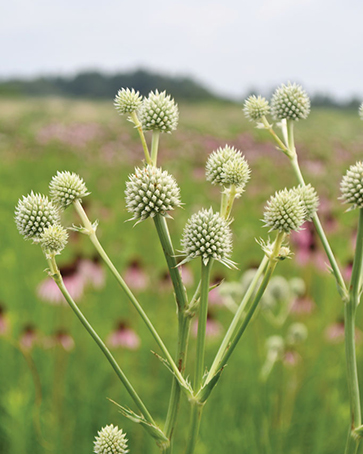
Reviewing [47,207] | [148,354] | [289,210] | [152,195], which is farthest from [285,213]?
[148,354]

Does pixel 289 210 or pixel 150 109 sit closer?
pixel 289 210

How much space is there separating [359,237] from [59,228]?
0.65 meters

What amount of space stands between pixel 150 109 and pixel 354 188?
53 cm

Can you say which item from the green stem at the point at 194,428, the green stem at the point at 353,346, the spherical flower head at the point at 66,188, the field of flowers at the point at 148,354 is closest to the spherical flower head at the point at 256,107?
the green stem at the point at 353,346

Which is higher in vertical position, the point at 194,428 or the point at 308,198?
the point at 308,198

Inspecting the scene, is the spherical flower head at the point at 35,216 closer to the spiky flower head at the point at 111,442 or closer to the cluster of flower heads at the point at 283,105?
the spiky flower head at the point at 111,442

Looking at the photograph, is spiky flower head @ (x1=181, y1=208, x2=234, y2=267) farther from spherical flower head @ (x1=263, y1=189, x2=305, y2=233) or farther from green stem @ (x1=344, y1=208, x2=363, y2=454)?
green stem @ (x1=344, y1=208, x2=363, y2=454)

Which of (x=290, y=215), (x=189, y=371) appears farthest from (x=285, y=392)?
(x=290, y=215)

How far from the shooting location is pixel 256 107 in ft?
4.20

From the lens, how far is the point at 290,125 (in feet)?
4.19

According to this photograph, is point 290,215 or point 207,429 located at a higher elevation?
point 290,215

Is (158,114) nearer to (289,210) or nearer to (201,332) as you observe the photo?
(289,210)

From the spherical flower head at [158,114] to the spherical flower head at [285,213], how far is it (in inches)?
12.9

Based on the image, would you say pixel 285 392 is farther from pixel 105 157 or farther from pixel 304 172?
pixel 105 157
